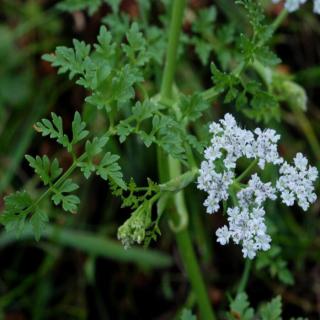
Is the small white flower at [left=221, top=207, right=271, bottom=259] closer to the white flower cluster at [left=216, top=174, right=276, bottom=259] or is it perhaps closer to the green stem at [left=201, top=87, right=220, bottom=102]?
the white flower cluster at [left=216, top=174, right=276, bottom=259]

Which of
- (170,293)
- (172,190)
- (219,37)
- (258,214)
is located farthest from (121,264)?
(258,214)

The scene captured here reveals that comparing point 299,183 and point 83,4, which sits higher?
point 83,4

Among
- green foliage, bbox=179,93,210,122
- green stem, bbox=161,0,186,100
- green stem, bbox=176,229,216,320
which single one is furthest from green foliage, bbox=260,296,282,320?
green stem, bbox=161,0,186,100

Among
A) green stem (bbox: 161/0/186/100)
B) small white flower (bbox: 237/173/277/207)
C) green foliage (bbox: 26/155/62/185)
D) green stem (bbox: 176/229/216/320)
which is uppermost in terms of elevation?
green stem (bbox: 161/0/186/100)

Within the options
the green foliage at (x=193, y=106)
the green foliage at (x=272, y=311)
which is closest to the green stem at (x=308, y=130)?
the green foliage at (x=272, y=311)

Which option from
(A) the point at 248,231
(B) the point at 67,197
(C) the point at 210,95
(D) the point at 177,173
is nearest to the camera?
(A) the point at 248,231

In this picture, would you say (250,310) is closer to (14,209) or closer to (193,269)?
(193,269)

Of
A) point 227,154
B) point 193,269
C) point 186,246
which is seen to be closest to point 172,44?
point 227,154
